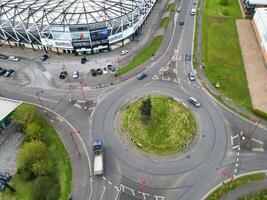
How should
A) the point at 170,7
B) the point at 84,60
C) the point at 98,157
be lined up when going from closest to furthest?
the point at 98,157 → the point at 84,60 → the point at 170,7

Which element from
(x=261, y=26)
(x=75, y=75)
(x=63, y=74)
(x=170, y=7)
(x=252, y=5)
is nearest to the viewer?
(x=75, y=75)

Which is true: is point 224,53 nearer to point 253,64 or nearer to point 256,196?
point 253,64

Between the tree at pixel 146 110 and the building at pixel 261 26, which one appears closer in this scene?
the tree at pixel 146 110

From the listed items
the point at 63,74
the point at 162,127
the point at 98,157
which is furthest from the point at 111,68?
the point at 98,157

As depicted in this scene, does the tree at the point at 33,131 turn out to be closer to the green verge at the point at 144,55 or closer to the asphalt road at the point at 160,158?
the asphalt road at the point at 160,158

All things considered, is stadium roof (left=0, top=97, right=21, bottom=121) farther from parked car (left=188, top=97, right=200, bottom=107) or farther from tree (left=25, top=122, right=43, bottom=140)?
parked car (left=188, top=97, right=200, bottom=107)

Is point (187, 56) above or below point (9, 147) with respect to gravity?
above

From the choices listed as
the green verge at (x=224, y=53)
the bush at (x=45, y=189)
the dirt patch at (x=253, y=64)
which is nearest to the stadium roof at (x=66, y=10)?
the green verge at (x=224, y=53)

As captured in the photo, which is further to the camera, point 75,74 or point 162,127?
Answer: point 75,74
